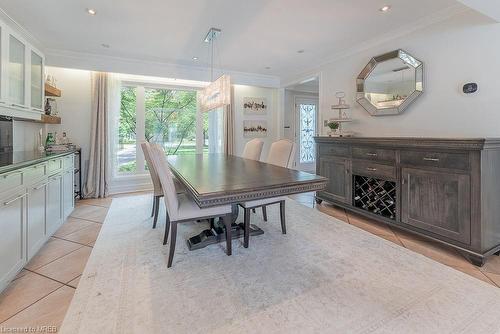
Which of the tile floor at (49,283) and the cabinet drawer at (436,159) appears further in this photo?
the cabinet drawer at (436,159)

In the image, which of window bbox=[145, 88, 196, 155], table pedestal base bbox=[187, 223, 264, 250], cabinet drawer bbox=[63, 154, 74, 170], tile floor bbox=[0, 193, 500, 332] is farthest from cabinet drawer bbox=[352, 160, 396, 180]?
cabinet drawer bbox=[63, 154, 74, 170]

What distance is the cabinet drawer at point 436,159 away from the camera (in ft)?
7.00

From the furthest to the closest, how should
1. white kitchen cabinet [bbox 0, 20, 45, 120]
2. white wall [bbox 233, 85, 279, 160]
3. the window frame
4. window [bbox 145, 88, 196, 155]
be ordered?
white wall [bbox 233, 85, 279, 160], window [bbox 145, 88, 196, 155], the window frame, white kitchen cabinet [bbox 0, 20, 45, 120]

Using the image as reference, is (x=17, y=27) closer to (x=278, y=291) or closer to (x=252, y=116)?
(x=252, y=116)

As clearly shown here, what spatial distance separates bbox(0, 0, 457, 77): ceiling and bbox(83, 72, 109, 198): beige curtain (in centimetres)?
57

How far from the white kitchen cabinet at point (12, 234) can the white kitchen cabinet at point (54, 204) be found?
604 mm

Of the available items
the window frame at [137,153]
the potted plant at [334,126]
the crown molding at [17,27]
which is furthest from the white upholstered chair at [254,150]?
the crown molding at [17,27]

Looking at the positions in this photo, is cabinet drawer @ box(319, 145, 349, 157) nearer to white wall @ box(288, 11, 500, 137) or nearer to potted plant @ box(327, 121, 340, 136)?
potted plant @ box(327, 121, 340, 136)

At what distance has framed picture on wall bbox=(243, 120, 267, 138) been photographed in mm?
5828

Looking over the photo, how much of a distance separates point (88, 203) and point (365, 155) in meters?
4.32

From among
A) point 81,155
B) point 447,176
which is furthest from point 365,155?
point 81,155

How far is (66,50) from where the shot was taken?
3.96 m

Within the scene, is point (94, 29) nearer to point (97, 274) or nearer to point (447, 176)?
point (97, 274)

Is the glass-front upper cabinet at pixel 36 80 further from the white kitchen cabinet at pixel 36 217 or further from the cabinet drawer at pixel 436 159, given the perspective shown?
→ the cabinet drawer at pixel 436 159
